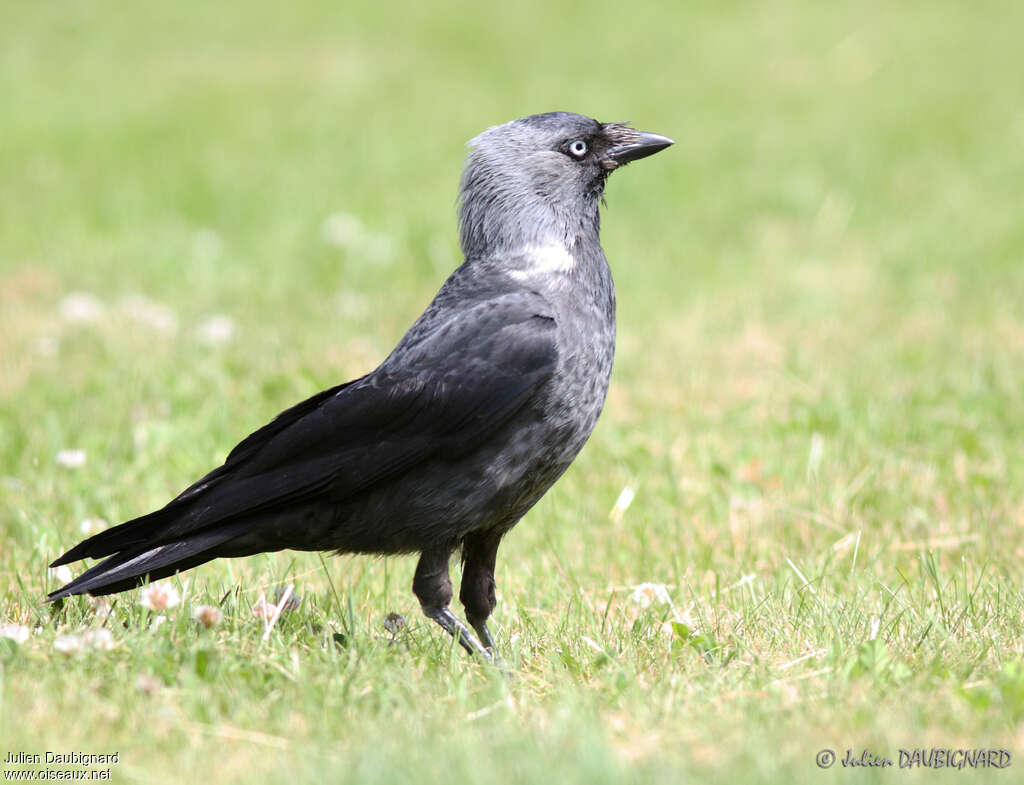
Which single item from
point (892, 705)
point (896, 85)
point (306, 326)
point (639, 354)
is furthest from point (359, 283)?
point (896, 85)

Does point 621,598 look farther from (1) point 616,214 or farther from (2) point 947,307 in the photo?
(1) point 616,214

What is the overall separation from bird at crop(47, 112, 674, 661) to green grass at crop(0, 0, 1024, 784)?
0.20m

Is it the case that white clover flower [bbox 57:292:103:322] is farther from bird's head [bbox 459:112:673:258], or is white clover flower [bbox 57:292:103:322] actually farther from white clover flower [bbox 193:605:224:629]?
white clover flower [bbox 193:605:224:629]

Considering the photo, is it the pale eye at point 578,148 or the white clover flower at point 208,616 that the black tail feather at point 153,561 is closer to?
the white clover flower at point 208,616

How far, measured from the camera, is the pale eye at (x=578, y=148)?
4039mm

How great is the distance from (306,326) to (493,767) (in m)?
4.71

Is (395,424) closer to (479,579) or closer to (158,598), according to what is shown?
(479,579)

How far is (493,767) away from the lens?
2.37m

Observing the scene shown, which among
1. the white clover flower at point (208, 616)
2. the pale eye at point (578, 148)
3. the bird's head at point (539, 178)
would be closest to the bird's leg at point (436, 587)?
the white clover flower at point (208, 616)

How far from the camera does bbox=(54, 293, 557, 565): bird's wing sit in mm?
3426

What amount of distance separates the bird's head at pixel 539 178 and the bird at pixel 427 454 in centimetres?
23

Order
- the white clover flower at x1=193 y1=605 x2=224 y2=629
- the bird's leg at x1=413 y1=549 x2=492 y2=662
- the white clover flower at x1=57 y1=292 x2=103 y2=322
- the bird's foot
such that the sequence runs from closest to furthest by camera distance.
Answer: the white clover flower at x1=193 y1=605 x2=224 y2=629, the bird's foot, the bird's leg at x1=413 y1=549 x2=492 y2=662, the white clover flower at x1=57 y1=292 x2=103 y2=322

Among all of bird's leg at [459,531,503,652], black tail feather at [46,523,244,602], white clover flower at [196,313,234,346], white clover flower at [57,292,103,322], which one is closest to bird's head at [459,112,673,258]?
bird's leg at [459,531,503,652]

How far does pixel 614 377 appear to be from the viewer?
6.35 m
